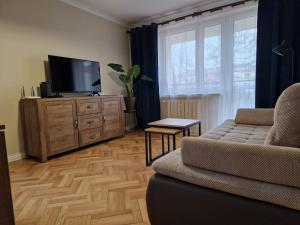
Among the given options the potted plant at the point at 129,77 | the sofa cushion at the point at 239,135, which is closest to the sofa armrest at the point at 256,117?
the sofa cushion at the point at 239,135

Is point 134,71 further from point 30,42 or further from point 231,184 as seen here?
point 231,184

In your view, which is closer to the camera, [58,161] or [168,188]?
[168,188]

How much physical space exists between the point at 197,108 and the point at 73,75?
7.52 feet

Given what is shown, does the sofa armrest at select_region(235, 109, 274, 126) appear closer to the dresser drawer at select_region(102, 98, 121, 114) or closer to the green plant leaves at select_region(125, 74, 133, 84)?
the dresser drawer at select_region(102, 98, 121, 114)

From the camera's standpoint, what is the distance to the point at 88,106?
3172 millimetres

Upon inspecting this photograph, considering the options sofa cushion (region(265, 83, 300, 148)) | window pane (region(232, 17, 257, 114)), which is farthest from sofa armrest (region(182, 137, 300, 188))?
window pane (region(232, 17, 257, 114))

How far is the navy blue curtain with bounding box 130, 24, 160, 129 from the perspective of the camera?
4.11 meters

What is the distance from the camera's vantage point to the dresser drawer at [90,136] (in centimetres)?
310

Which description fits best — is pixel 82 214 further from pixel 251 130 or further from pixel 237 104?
pixel 237 104

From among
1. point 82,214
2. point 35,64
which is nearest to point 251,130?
point 82,214

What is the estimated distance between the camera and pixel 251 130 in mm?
2133

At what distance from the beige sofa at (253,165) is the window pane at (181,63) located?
2.81m

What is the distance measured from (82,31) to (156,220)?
136 inches

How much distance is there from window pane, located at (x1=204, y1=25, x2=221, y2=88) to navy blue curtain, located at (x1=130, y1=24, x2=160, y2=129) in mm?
1037
